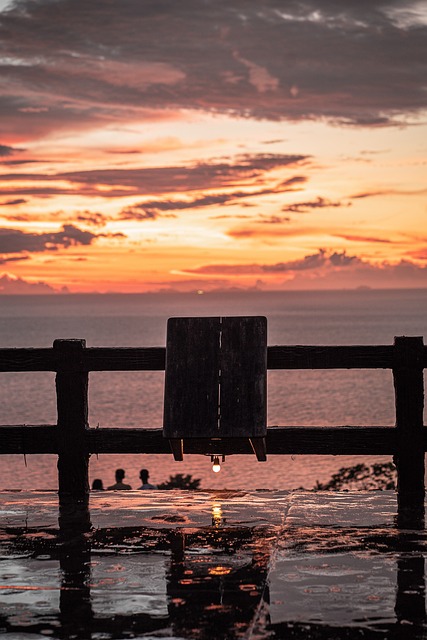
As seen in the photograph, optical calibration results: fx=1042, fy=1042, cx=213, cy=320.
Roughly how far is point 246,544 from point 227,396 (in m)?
1.84

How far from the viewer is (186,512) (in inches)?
365

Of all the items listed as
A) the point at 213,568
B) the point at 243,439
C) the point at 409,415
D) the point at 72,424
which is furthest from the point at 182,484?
the point at 213,568

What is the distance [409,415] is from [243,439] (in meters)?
1.71

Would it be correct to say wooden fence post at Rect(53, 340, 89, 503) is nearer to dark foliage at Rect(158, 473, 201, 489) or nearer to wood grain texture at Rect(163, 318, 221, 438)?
wood grain texture at Rect(163, 318, 221, 438)

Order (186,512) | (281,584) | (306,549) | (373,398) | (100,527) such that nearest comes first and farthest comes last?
(281,584)
(306,549)
(100,527)
(186,512)
(373,398)

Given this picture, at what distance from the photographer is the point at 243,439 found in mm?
9539

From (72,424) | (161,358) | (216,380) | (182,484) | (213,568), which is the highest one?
(161,358)

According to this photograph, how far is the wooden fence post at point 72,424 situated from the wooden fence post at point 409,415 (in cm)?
311

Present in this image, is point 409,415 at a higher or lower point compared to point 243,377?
lower

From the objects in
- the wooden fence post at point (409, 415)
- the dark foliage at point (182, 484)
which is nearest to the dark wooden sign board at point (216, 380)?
the wooden fence post at point (409, 415)

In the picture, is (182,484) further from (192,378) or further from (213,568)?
(213,568)

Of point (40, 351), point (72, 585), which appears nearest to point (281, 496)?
point (40, 351)

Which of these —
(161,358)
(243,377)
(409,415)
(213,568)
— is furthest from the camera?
(161,358)

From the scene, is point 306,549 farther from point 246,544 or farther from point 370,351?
point 370,351
